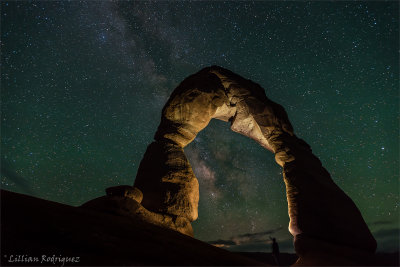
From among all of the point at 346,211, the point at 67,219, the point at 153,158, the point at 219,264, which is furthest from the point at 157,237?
the point at 346,211

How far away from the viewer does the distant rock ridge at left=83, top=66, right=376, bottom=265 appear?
673cm

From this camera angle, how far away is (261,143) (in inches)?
447

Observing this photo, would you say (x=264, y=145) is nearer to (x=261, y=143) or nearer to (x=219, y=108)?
(x=261, y=143)

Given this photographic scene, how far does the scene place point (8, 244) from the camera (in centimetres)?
262

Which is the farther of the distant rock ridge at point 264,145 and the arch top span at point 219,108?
the arch top span at point 219,108

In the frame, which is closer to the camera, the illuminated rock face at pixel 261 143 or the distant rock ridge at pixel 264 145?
the distant rock ridge at pixel 264 145

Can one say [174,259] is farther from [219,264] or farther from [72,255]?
[72,255]

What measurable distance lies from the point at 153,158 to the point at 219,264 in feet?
18.2

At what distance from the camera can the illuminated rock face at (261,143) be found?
697 centimetres

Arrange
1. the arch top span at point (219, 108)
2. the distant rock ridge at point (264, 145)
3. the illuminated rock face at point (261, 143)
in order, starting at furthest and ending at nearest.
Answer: the arch top span at point (219, 108) < the illuminated rock face at point (261, 143) < the distant rock ridge at point (264, 145)

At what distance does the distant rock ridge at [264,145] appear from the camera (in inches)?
265

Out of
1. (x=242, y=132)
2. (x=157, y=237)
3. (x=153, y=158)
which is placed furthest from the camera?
(x=242, y=132)

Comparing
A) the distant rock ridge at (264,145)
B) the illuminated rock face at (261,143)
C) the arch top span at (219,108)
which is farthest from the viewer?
the arch top span at (219,108)

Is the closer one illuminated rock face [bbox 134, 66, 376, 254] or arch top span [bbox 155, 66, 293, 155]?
illuminated rock face [bbox 134, 66, 376, 254]
